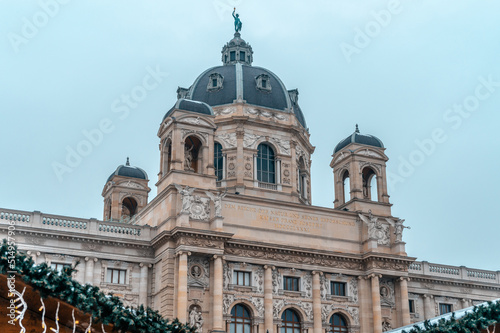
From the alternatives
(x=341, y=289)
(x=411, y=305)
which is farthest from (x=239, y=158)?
(x=411, y=305)

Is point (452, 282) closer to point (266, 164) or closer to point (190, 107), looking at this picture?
point (266, 164)

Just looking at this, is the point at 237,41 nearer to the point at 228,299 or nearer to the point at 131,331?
the point at 228,299

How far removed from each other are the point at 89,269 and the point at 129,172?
1534cm

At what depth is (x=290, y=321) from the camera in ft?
152

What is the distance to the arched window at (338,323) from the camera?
47.6m

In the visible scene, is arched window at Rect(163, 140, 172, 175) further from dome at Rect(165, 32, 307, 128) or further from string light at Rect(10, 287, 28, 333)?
string light at Rect(10, 287, 28, 333)

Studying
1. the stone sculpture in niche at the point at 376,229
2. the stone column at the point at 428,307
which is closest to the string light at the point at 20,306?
the stone sculpture in niche at the point at 376,229

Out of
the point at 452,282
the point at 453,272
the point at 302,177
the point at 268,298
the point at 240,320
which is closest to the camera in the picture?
the point at 240,320

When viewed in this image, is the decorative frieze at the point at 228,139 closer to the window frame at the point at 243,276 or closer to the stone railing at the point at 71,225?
the stone railing at the point at 71,225

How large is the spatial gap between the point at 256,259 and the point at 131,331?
2529 centimetres

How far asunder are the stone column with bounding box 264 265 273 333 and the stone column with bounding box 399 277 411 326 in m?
9.66

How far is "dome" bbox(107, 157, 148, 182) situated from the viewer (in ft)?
188

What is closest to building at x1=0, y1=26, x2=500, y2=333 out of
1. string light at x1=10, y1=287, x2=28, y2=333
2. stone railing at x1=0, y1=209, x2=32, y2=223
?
stone railing at x1=0, y1=209, x2=32, y2=223

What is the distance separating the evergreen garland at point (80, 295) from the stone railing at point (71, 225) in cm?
2292
